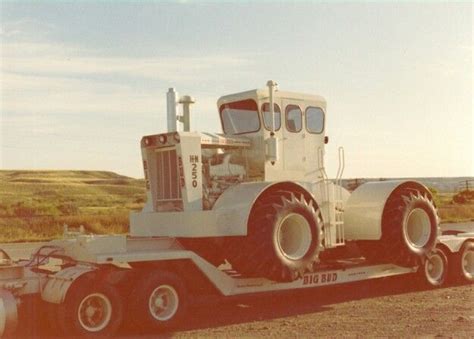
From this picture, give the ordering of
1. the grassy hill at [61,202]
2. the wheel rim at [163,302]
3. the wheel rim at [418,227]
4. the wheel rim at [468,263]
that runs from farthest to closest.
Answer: the grassy hill at [61,202] < the wheel rim at [468,263] < the wheel rim at [418,227] < the wheel rim at [163,302]

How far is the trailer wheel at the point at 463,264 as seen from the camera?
1334 centimetres

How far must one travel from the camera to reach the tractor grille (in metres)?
10.8

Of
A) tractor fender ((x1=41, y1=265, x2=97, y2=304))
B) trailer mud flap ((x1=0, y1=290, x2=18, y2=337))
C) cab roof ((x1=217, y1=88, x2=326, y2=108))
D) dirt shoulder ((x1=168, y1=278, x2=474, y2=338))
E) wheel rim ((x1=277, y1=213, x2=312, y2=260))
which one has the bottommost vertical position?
dirt shoulder ((x1=168, y1=278, x2=474, y2=338))

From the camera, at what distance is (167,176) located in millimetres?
11039

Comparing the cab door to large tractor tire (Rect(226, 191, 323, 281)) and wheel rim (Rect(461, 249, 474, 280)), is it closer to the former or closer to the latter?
large tractor tire (Rect(226, 191, 323, 281))

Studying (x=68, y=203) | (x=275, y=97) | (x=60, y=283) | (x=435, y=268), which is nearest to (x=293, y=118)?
(x=275, y=97)

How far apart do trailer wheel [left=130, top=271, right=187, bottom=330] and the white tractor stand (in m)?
1.12

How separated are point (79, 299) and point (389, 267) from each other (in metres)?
5.97

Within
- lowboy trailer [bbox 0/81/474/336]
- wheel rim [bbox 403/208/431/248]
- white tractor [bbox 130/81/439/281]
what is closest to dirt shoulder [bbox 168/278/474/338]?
lowboy trailer [bbox 0/81/474/336]

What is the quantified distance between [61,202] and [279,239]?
4264 cm

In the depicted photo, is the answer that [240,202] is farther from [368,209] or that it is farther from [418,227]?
[418,227]

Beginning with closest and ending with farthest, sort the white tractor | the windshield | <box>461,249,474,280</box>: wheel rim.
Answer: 1. the white tractor
2. the windshield
3. <box>461,249,474,280</box>: wheel rim

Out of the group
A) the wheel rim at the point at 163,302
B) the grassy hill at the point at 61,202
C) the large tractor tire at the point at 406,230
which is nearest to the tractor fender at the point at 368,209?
the large tractor tire at the point at 406,230

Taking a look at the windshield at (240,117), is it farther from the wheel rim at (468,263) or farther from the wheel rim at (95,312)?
the wheel rim at (468,263)
